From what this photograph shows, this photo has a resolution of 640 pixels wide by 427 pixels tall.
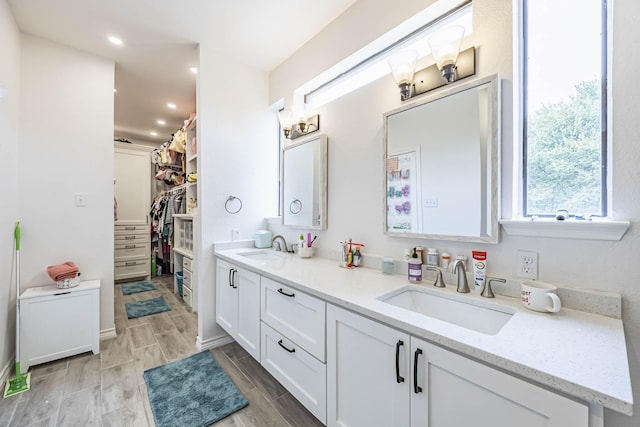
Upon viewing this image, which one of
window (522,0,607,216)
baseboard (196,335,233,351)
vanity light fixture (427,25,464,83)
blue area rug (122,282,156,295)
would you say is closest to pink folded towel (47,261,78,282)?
baseboard (196,335,233,351)

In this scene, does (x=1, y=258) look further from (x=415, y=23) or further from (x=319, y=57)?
(x=415, y=23)

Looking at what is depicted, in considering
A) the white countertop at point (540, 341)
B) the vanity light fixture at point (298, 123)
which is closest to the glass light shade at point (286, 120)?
the vanity light fixture at point (298, 123)

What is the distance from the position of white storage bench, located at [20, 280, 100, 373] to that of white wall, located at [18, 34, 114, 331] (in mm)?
302

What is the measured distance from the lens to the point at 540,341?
0.82 m

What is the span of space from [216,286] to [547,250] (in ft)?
7.87

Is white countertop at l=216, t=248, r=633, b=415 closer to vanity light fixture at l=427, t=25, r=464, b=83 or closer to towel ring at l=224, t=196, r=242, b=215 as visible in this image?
vanity light fixture at l=427, t=25, r=464, b=83

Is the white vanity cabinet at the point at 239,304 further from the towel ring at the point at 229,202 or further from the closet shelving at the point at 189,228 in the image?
the closet shelving at the point at 189,228

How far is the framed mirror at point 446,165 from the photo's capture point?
1.28 meters

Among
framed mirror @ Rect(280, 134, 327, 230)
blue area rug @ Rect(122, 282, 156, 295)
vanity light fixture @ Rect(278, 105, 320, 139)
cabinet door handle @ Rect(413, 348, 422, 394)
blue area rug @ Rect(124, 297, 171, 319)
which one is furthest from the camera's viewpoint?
blue area rug @ Rect(122, 282, 156, 295)

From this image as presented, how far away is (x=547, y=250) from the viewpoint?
3.72ft

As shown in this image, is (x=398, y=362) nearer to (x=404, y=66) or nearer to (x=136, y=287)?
(x=404, y=66)

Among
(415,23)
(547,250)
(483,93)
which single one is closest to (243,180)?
(415,23)

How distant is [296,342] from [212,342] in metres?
1.34

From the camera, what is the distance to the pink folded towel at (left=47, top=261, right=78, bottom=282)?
Answer: 2213mm
